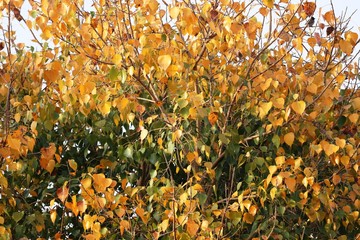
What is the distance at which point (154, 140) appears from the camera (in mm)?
4855

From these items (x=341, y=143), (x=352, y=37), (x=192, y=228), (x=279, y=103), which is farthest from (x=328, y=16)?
(x=192, y=228)

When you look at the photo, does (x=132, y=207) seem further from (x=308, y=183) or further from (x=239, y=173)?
(x=308, y=183)

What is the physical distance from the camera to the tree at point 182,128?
435 cm

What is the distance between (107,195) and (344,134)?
174 centimetres

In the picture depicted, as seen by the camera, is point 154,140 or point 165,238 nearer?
point 165,238

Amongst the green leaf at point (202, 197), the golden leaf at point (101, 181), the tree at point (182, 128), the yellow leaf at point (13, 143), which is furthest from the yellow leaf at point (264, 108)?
the yellow leaf at point (13, 143)

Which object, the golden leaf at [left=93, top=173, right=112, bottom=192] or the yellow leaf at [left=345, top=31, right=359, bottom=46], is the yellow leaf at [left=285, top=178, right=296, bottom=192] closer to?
the yellow leaf at [left=345, top=31, right=359, bottom=46]

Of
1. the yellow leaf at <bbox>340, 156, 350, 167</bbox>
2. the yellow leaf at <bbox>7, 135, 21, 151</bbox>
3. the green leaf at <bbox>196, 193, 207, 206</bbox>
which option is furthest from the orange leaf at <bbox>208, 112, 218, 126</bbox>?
the yellow leaf at <bbox>7, 135, 21, 151</bbox>

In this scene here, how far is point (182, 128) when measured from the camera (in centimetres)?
439

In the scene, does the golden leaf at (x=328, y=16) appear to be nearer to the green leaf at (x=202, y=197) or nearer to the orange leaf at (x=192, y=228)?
the green leaf at (x=202, y=197)

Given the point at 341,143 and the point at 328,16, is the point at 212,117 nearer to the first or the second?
the point at 341,143

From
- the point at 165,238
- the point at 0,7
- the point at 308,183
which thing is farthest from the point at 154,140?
the point at 0,7

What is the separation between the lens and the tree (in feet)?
14.3

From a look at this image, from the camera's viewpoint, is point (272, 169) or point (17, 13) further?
point (17, 13)
